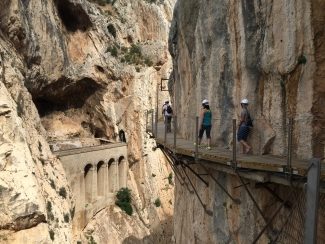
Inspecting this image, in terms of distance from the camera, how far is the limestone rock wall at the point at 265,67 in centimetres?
565

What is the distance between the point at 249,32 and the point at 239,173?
3307 mm

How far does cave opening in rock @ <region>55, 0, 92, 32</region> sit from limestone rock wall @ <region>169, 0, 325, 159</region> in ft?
70.1

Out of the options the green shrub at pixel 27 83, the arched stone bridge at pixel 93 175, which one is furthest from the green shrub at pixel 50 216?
the green shrub at pixel 27 83

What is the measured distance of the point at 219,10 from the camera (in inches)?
327

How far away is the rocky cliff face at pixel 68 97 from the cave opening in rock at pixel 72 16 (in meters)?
0.09

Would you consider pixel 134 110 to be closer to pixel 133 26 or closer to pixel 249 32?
pixel 133 26

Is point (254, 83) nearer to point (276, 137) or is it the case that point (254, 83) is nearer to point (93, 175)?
point (276, 137)

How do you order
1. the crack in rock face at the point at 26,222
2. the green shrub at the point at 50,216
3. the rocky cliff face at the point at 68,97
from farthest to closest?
the green shrub at the point at 50,216 → the rocky cliff face at the point at 68,97 → the crack in rock face at the point at 26,222

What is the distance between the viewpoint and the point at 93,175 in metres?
25.0

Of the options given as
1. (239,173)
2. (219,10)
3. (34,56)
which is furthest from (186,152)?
(34,56)

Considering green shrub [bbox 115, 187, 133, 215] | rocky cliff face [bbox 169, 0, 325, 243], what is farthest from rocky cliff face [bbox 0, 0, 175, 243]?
rocky cliff face [bbox 169, 0, 325, 243]

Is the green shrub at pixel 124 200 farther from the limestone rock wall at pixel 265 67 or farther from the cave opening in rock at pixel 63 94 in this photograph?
the limestone rock wall at pixel 265 67

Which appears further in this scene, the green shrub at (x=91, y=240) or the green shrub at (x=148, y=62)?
the green shrub at (x=148, y=62)

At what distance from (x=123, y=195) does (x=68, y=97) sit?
10705 millimetres
